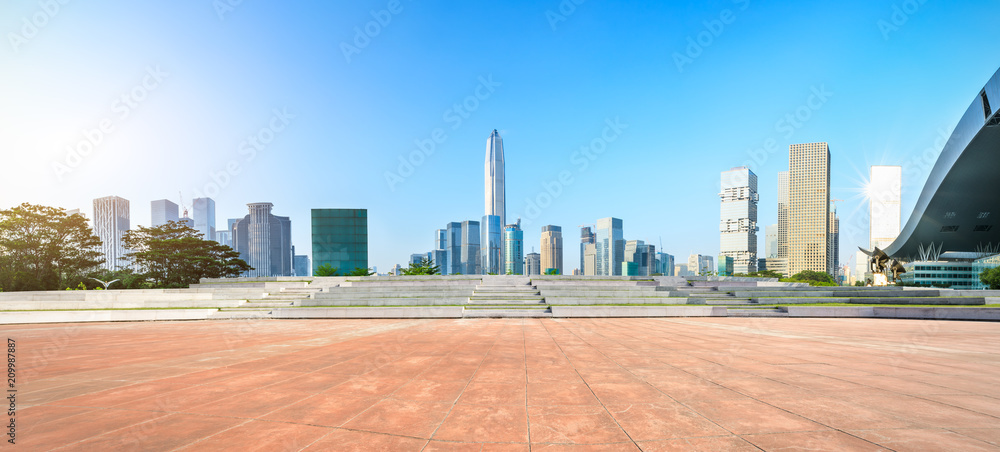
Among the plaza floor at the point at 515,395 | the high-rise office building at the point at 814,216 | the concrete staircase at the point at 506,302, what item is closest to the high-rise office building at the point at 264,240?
the concrete staircase at the point at 506,302

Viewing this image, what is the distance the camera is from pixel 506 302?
22.5 meters

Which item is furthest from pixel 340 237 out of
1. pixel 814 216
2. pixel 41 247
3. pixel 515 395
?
pixel 814 216

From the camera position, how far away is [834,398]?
217 inches

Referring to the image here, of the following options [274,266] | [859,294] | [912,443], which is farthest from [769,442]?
[274,266]

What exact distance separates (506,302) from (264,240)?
19526 cm

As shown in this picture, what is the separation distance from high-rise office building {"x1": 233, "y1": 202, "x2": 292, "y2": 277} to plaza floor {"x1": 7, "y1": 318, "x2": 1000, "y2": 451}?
176 m

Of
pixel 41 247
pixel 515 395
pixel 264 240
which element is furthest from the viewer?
pixel 264 240

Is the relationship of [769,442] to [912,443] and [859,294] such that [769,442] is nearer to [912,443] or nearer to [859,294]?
[912,443]

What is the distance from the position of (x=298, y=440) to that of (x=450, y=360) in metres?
4.85

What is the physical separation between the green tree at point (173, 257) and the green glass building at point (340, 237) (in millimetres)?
13779

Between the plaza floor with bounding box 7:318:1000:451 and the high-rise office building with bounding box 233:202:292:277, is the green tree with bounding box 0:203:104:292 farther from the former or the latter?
the high-rise office building with bounding box 233:202:292:277

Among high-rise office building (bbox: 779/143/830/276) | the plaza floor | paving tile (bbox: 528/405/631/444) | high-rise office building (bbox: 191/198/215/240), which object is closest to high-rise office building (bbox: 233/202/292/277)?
high-rise office building (bbox: 191/198/215/240)

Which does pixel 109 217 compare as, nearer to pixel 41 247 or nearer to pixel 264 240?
pixel 41 247

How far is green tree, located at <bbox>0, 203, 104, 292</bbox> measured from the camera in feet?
117
